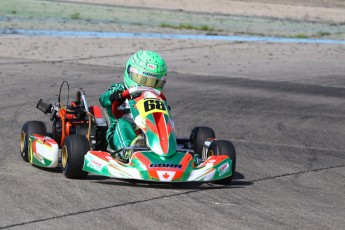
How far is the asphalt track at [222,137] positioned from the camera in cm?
629

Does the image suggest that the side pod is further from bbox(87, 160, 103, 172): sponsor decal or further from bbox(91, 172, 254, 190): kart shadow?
bbox(87, 160, 103, 172): sponsor decal

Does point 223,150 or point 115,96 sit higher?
point 115,96

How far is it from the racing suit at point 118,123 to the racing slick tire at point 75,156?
16.3 inches

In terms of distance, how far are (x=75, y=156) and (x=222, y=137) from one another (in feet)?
10.3

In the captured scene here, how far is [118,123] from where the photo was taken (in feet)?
25.8

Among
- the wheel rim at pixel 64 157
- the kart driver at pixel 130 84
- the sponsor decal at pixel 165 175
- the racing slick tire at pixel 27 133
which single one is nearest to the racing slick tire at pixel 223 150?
the sponsor decal at pixel 165 175

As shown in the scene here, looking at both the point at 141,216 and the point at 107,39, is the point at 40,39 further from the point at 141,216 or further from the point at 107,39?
the point at 141,216

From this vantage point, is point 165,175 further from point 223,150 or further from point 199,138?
point 199,138

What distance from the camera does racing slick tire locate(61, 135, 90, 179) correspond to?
286 inches

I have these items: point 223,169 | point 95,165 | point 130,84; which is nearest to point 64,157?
point 95,165

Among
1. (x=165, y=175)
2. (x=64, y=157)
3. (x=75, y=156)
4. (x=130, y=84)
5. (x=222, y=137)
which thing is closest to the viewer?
(x=165, y=175)

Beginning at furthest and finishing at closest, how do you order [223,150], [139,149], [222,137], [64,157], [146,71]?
1. [222,137]
2. [146,71]
3. [223,150]
4. [64,157]
5. [139,149]

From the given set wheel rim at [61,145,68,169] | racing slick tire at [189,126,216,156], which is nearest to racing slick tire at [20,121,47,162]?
wheel rim at [61,145,68,169]

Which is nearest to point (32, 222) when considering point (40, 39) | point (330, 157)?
point (330, 157)
